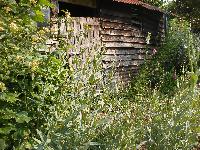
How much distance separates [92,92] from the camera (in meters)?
3.84

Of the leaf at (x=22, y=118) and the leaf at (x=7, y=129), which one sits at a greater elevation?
the leaf at (x=22, y=118)

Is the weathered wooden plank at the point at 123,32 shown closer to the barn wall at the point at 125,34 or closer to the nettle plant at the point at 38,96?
the barn wall at the point at 125,34

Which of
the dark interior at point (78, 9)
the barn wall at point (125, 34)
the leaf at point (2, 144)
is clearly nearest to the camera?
the leaf at point (2, 144)

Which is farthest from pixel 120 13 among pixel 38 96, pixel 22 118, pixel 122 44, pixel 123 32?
pixel 22 118

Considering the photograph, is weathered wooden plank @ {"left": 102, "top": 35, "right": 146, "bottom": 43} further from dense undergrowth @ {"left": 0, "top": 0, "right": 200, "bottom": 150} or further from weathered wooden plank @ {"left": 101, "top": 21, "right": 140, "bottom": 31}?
dense undergrowth @ {"left": 0, "top": 0, "right": 200, "bottom": 150}

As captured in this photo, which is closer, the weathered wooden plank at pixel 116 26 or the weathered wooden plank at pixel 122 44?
the weathered wooden plank at pixel 116 26

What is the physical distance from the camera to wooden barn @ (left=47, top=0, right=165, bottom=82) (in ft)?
34.6

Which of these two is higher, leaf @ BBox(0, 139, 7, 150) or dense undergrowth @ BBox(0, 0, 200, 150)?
dense undergrowth @ BBox(0, 0, 200, 150)

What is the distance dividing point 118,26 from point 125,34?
0.53 meters

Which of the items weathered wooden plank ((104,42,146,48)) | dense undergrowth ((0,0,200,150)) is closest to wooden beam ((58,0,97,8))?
weathered wooden plank ((104,42,146,48))

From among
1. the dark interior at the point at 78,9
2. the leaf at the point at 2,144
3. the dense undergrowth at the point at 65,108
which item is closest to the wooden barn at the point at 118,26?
the dark interior at the point at 78,9

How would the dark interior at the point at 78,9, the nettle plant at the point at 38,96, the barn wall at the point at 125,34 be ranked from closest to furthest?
1. the nettle plant at the point at 38,96
2. the barn wall at the point at 125,34
3. the dark interior at the point at 78,9

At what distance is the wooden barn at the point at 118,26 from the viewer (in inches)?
415

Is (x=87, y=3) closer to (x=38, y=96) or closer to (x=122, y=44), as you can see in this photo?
(x=122, y=44)
